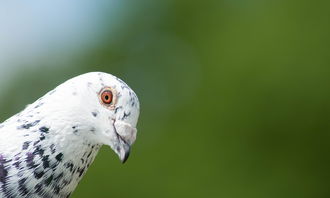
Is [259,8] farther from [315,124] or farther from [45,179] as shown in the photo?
A: [45,179]

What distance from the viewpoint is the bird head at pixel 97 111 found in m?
2.52

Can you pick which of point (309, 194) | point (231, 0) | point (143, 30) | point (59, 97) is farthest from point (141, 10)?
point (59, 97)

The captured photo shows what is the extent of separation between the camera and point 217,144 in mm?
9898

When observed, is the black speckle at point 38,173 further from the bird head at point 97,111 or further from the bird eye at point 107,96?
the bird eye at point 107,96

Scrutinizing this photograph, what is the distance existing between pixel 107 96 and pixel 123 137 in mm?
206

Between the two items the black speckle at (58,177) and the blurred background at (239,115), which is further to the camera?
the blurred background at (239,115)

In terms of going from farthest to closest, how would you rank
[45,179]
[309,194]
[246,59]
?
[246,59] → [309,194] → [45,179]

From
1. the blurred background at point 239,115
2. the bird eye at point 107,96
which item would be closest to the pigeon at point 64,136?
the bird eye at point 107,96

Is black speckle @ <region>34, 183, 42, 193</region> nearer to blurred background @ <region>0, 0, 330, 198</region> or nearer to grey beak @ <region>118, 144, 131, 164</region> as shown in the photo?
grey beak @ <region>118, 144, 131, 164</region>

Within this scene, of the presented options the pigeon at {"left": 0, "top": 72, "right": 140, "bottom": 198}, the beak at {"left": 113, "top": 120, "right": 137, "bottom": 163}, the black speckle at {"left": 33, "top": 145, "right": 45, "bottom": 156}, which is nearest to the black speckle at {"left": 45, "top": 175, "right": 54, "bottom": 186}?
the pigeon at {"left": 0, "top": 72, "right": 140, "bottom": 198}

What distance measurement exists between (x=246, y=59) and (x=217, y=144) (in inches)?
61.1

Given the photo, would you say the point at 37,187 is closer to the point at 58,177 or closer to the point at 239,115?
the point at 58,177

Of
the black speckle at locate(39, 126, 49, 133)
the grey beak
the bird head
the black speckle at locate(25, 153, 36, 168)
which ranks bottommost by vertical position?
the black speckle at locate(25, 153, 36, 168)

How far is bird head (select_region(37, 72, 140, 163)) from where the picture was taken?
2516 millimetres
